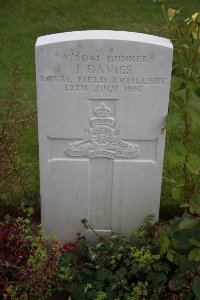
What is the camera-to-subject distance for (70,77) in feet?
9.95

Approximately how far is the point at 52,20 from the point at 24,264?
20.8ft

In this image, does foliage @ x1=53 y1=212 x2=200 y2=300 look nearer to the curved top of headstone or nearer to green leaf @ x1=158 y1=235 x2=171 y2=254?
green leaf @ x1=158 y1=235 x2=171 y2=254

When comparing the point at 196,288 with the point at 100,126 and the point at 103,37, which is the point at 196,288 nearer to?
the point at 100,126

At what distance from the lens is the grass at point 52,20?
6.74 metres

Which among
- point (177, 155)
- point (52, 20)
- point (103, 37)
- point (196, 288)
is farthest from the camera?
point (52, 20)

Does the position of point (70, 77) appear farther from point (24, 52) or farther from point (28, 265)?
point (24, 52)

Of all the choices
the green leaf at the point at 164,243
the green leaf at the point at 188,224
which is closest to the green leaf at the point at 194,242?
the green leaf at the point at 188,224

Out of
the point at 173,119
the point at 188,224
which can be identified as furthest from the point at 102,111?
the point at 188,224

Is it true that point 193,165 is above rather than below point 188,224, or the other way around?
above

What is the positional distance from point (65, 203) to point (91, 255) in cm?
41

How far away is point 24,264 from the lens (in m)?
3.13

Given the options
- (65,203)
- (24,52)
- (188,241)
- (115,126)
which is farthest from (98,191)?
(24,52)

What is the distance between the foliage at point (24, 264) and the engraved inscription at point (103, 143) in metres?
0.57

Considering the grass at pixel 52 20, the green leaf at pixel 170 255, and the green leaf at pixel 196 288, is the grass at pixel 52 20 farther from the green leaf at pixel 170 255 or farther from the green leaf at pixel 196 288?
the green leaf at pixel 196 288
